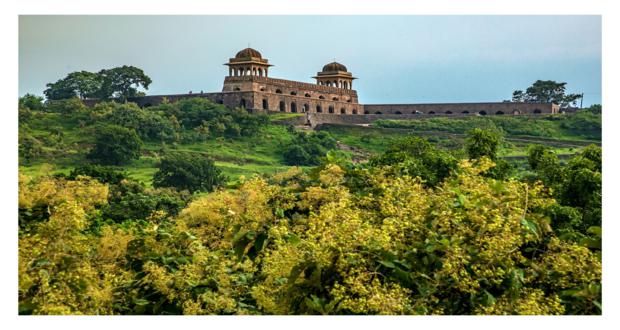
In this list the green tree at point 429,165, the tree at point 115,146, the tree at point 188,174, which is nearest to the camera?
the green tree at point 429,165

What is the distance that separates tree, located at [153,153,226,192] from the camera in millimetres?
33781

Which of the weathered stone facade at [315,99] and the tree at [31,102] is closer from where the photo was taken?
the tree at [31,102]

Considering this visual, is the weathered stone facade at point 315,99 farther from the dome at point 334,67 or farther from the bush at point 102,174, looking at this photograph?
the bush at point 102,174

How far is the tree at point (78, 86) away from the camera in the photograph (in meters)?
46.2

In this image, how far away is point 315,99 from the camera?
154 feet

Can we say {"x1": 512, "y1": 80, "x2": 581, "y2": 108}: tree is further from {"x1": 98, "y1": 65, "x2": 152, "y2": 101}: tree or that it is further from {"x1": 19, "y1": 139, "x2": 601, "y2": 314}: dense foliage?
{"x1": 19, "y1": 139, "x2": 601, "y2": 314}: dense foliage

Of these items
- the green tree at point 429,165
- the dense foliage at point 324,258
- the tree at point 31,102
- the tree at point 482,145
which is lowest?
the dense foliage at point 324,258

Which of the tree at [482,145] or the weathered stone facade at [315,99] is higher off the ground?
the weathered stone facade at [315,99]

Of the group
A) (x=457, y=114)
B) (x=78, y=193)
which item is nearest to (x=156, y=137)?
(x=457, y=114)

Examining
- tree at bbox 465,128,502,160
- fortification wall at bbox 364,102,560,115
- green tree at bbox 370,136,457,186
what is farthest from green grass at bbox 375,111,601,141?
green tree at bbox 370,136,457,186

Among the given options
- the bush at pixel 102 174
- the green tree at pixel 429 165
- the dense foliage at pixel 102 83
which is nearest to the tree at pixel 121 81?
the dense foliage at pixel 102 83

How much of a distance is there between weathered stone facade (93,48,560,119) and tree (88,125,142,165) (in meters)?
6.68

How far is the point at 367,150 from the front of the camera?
1613 inches

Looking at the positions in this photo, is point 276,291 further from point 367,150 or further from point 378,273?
point 367,150
